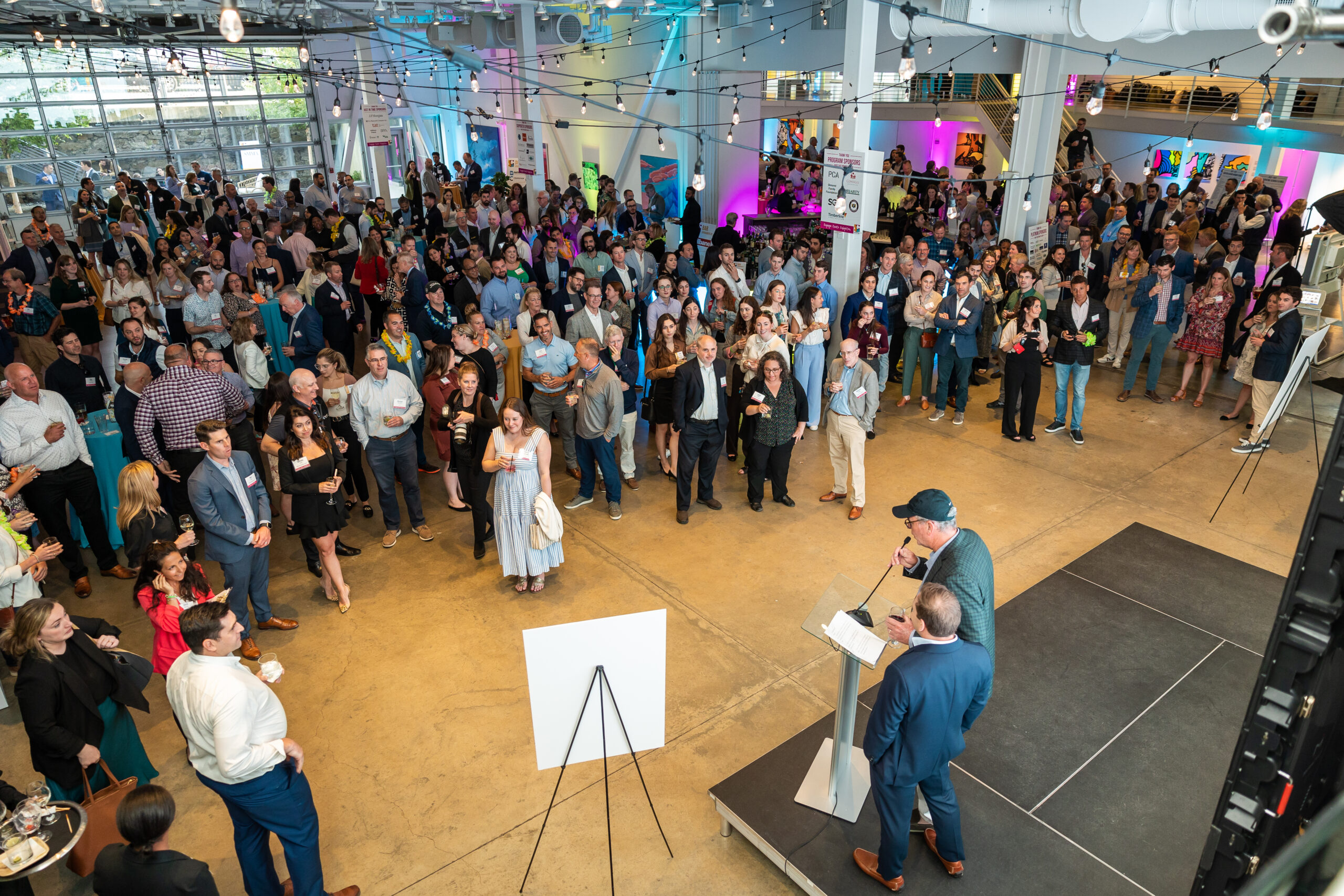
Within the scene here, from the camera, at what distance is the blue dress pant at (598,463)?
21.5 feet

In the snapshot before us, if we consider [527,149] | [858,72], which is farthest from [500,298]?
[527,149]

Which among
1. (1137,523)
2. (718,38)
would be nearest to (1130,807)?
(1137,523)

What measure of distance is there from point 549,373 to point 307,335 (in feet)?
7.33

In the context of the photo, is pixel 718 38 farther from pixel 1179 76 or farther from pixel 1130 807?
pixel 1130 807

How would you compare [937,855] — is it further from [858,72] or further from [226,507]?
[858,72]

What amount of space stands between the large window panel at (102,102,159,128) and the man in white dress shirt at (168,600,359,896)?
20.9m

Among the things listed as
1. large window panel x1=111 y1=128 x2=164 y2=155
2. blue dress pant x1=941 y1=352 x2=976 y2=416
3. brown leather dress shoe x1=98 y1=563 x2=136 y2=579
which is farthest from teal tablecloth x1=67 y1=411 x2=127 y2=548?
large window panel x1=111 y1=128 x2=164 y2=155

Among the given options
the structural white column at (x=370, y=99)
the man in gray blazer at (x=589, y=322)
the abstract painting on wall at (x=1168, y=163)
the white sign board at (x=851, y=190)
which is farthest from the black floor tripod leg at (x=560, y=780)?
the abstract painting on wall at (x=1168, y=163)

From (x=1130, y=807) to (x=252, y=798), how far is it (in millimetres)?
A: 3774

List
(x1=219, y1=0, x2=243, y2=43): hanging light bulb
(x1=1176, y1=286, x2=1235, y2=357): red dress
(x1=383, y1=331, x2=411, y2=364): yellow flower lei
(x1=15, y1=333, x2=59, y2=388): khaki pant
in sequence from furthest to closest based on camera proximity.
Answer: (x1=1176, y1=286, x2=1235, y2=357): red dress, (x1=15, y1=333, x2=59, y2=388): khaki pant, (x1=383, y1=331, x2=411, y2=364): yellow flower lei, (x1=219, y1=0, x2=243, y2=43): hanging light bulb

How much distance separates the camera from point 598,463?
688 centimetres

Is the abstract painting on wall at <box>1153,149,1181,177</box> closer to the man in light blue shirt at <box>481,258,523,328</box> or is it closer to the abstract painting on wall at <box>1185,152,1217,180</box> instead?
the abstract painting on wall at <box>1185,152,1217,180</box>

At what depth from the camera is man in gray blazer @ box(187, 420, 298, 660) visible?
4.63m

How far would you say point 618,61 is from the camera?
1661 cm
